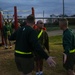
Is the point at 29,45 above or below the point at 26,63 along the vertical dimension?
above

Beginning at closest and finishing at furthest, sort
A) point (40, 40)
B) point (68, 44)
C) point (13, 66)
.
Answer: point (68, 44) → point (40, 40) → point (13, 66)

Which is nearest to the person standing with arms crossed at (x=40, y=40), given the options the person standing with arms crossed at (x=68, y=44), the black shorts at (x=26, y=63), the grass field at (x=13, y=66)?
the grass field at (x=13, y=66)

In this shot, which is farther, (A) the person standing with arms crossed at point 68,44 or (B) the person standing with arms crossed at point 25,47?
(A) the person standing with arms crossed at point 68,44

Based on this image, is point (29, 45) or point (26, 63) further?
point (26, 63)

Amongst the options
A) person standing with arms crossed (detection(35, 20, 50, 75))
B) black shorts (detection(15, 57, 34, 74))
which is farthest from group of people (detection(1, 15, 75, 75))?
person standing with arms crossed (detection(35, 20, 50, 75))

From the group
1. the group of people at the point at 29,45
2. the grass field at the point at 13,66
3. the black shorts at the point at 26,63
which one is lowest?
the grass field at the point at 13,66

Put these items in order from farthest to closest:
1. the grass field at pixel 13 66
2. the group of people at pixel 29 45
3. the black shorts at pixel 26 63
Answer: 1. the grass field at pixel 13 66
2. the black shorts at pixel 26 63
3. the group of people at pixel 29 45

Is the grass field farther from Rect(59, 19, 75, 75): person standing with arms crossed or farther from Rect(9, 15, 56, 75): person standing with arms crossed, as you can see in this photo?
Rect(9, 15, 56, 75): person standing with arms crossed

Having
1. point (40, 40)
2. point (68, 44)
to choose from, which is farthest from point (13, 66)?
point (68, 44)

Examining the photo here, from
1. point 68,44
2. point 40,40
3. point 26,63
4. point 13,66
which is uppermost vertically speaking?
point 68,44

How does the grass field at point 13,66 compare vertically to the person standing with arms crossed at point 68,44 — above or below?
below

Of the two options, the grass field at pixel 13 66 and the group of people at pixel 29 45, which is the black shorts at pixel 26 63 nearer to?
the group of people at pixel 29 45

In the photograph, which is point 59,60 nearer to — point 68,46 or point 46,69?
point 46,69

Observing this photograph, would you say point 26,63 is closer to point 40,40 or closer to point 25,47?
point 25,47
